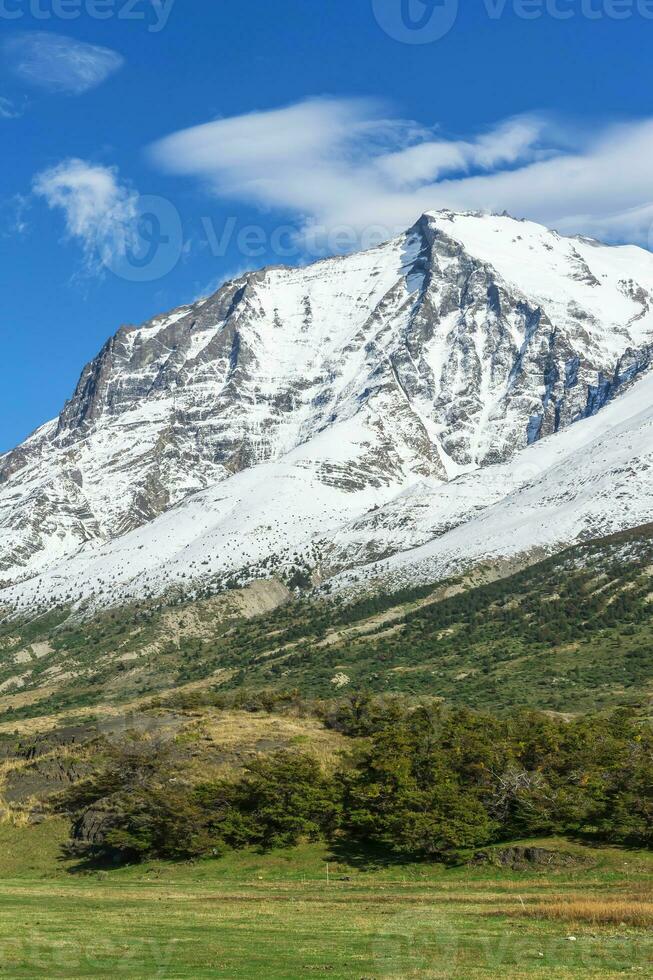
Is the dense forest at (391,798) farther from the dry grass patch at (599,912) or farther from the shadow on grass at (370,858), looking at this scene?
the dry grass patch at (599,912)

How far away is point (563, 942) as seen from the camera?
1463 inches

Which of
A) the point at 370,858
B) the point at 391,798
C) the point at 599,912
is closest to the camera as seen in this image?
the point at 599,912

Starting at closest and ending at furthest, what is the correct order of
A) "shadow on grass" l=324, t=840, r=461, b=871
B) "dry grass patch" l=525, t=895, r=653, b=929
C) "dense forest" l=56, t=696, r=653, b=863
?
"dry grass patch" l=525, t=895, r=653, b=929
"shadow on grass" l=324, t=840, r=461, b=871
"dense forest" l=56, t=696, r=653, b=863

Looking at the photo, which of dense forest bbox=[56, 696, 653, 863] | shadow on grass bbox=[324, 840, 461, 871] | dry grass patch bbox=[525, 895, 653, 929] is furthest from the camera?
dense forest bbox=[56, 696, 653, 863]

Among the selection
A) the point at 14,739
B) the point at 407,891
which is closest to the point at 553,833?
the point at 407,891

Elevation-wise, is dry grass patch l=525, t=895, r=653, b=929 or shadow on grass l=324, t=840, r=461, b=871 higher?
dry grass patch l=525, t=895, r=653, b=929

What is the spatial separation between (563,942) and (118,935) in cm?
1518

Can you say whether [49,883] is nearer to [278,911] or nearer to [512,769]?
[278,911]

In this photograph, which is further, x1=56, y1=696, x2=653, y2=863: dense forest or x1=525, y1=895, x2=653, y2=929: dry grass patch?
x1=56, y1=696, x2=653, y2=863: dense forest

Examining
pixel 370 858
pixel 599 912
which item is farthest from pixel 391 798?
pixel 599 912

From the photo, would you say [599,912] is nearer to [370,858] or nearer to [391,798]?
[370,858]

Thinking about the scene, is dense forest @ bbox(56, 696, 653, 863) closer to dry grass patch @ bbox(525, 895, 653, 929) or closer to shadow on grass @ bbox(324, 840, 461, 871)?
shadow on grass @ bbox(324, 840, 461, 871)

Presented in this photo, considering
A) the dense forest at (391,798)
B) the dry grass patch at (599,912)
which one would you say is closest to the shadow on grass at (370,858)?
the dense forest at (391,798)

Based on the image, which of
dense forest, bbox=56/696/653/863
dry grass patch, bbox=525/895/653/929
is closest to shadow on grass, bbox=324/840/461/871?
Answer: dense forest, bbox=56/696/653/863
